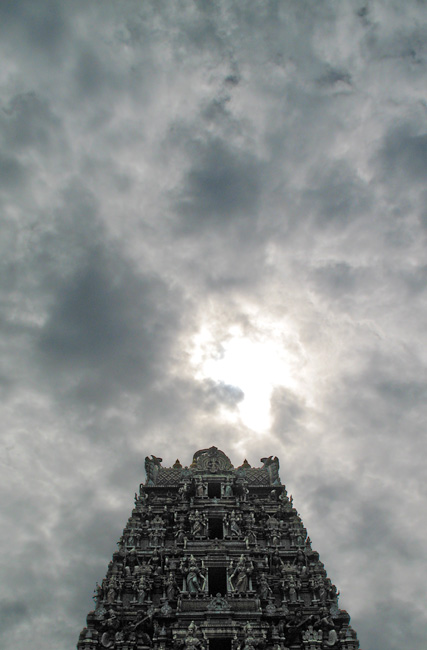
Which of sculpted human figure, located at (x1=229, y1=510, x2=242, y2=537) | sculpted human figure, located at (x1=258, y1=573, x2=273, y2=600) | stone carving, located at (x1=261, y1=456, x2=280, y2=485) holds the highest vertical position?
stone carving, located at (x1=261, y1=456, x2=280, y2=485)

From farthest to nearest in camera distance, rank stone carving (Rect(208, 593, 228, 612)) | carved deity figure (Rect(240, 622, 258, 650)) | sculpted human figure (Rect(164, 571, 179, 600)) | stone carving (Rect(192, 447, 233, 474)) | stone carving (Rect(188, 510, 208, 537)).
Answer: stone carving (Rect(192, 447, 233, 474)) < stone carving (Rect(188, 510, 208, 537)) < sculpted human figure (Rect(164, 571, 179, 600)) < stone carving (Rect(208, 593, 228, 612)) < carved deity figure (Rect(240, 622, 258, 650))

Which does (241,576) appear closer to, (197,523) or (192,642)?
(192,642)

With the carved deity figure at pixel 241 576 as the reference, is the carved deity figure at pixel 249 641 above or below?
below

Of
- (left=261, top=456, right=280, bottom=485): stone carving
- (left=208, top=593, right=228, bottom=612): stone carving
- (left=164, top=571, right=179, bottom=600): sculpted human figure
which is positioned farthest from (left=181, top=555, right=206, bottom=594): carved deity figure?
(left=261, top=456, right=280, bottom=485): stone carving

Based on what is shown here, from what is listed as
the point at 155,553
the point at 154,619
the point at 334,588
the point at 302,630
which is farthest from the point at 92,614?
the point at 334,588

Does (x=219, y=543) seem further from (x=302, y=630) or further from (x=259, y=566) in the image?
(x=302, y=630)

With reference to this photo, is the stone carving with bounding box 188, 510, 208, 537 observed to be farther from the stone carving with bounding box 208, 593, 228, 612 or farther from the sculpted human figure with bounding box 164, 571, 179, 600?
the stone carving with bounding box 208, 593, 228, 612

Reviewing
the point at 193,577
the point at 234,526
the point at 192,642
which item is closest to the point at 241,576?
the point at 193,577

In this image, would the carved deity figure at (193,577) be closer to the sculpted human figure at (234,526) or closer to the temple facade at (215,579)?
the temple facade at (215,579)

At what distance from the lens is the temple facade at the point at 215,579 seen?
36.4 meters

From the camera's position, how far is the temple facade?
1433 inches

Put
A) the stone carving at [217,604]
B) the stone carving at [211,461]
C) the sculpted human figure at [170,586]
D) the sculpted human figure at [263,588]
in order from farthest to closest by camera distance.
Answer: the stone carving at [211,461]
the sculpted human figure at [263,588]
the sculpted human figure at [170,586]
the stone carving at [217,604]

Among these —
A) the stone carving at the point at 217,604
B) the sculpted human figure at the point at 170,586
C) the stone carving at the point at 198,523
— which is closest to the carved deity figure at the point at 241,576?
the stone carving at the point at 217,604

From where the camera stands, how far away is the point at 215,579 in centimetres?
4206
